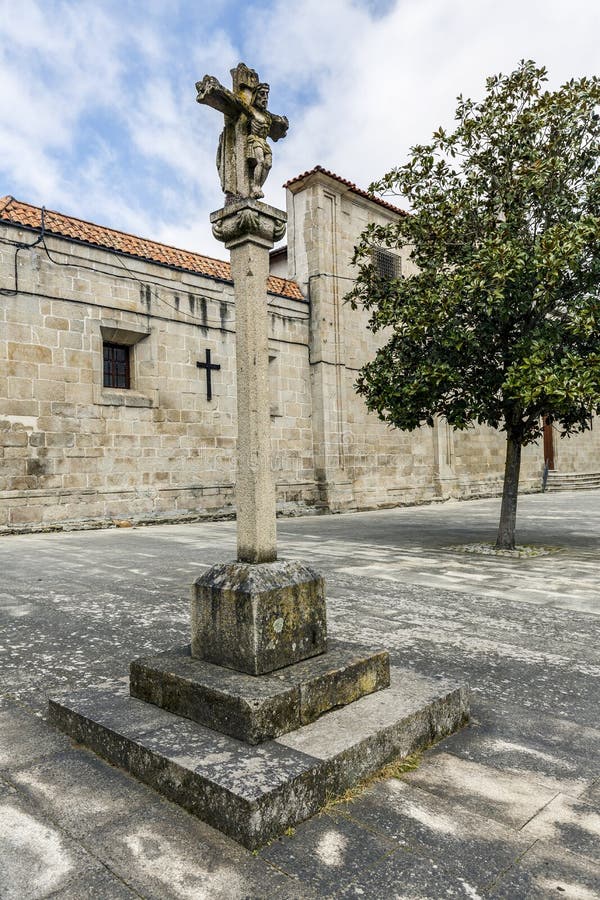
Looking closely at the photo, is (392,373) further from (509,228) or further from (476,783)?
(476,783)

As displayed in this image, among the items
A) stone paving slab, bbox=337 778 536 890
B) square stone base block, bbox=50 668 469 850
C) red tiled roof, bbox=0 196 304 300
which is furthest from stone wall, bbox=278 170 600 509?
stone paving slab, bbox=337 778 536 890

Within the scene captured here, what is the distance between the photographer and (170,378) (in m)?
12.4

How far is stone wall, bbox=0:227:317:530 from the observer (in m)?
10.4

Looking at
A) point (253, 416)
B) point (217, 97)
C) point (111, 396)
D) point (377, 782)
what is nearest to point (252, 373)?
point (253, 416)

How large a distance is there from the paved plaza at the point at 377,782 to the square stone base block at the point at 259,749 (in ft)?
0.20

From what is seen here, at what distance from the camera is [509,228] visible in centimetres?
749

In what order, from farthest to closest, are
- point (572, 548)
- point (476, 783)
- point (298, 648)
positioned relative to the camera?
point (572, 548) < point (298, 648) < point (476, 783)

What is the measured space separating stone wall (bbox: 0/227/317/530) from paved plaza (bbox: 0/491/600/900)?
492 centimetres

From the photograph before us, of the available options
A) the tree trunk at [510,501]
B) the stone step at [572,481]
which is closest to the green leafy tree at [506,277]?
the tree trunk at [510,501]

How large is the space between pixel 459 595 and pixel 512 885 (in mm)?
3755

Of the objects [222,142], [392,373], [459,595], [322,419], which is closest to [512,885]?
[222,142]

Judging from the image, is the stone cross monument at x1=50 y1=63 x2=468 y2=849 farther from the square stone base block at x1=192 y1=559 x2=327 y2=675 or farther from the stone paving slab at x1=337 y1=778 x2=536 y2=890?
the stone paving slab at x1=337 y1=778 x2=536 y2=890

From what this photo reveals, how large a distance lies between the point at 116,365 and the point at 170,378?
110cm

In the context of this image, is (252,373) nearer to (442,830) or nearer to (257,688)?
(257,688)
